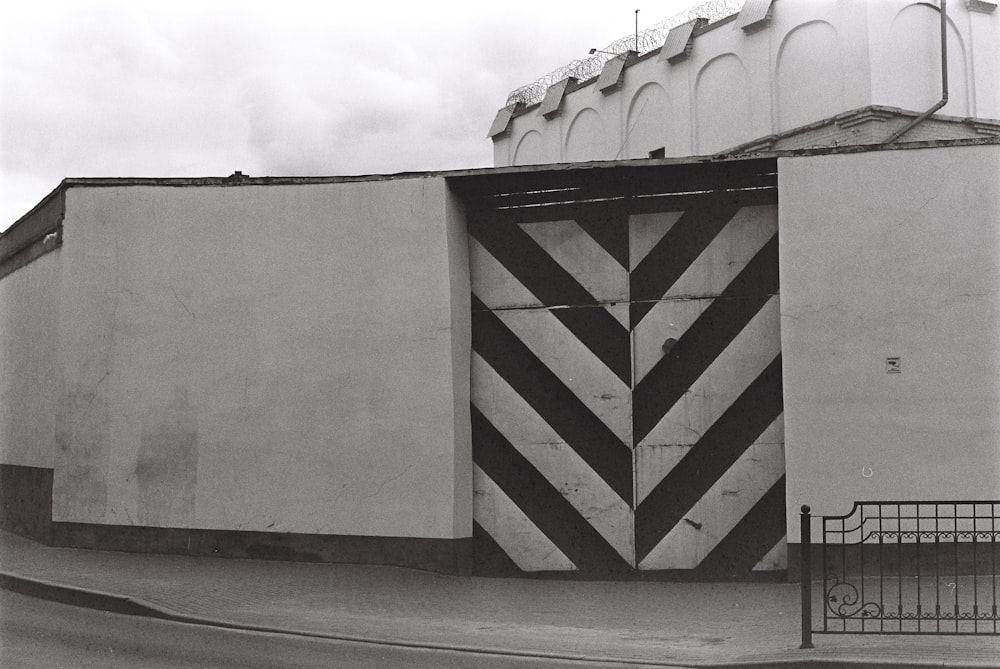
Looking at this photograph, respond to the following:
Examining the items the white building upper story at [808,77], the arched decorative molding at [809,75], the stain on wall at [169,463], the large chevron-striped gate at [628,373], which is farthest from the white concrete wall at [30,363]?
the arched decorative molding at [809,75]

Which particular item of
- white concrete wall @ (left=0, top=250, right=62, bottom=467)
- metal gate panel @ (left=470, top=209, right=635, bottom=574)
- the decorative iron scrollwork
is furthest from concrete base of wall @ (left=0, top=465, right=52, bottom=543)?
the decorative iron scrollwork

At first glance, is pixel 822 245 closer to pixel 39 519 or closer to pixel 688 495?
pixel 688 495

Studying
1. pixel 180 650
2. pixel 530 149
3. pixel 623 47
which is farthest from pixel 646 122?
pixel 180 650

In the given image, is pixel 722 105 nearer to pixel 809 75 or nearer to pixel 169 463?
pixel 809 75

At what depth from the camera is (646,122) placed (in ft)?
117

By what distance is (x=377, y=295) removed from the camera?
39.6 ft

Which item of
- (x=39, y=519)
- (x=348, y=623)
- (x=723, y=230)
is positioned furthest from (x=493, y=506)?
(x=39, y=519)

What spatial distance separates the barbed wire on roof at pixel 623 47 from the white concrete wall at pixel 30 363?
2301 centimetres

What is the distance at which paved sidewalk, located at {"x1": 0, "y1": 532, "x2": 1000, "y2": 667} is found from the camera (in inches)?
309

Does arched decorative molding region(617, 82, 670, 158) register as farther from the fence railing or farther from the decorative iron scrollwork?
the decorative iron scrollwork

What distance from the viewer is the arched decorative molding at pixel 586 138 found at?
3781 centimetres

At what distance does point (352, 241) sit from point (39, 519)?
224 inches

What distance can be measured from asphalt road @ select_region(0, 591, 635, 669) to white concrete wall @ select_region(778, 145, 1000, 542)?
4.26m

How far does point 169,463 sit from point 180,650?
4584 mm
